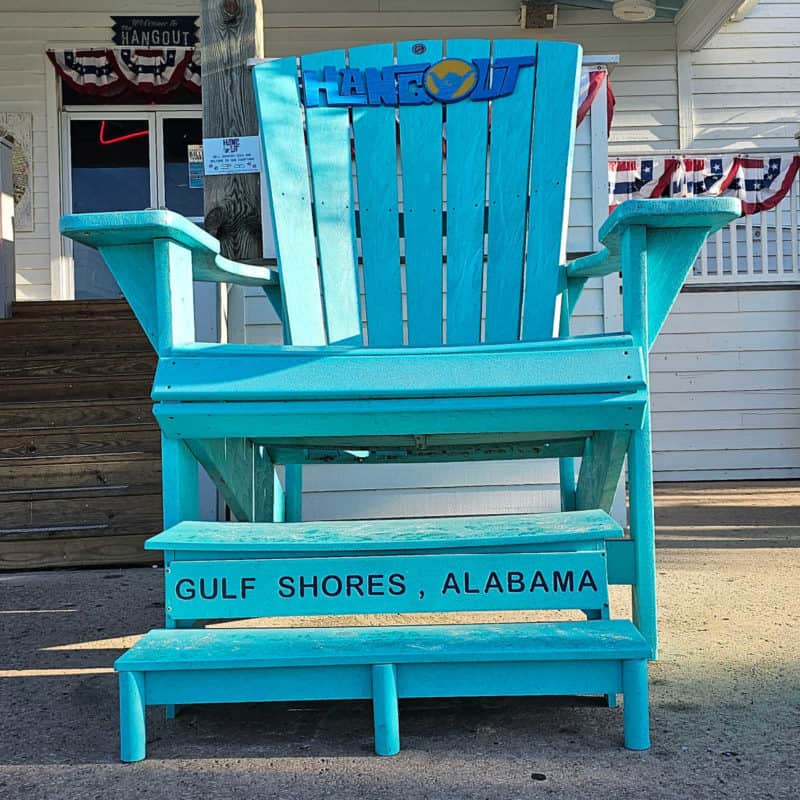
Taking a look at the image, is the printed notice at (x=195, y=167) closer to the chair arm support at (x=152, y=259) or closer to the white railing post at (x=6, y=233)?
the white railing post at (x=6, y=233)

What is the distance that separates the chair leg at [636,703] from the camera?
4.96 ft

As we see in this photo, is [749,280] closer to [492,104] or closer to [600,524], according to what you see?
[492,104]

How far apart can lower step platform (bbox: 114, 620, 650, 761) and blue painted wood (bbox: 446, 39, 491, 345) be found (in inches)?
49.0

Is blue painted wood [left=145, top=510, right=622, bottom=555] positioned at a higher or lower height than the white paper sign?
lower

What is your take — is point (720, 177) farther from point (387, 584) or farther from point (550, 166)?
point (387, 584)

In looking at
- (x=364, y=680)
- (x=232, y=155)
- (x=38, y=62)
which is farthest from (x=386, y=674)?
(x=38, y=62)

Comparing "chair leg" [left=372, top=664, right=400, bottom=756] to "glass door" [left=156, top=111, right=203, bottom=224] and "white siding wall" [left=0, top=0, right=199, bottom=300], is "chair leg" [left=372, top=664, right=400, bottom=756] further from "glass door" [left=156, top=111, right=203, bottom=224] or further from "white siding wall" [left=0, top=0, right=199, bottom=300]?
"glass door" [left=156, top=111, right=203, bottom=224]

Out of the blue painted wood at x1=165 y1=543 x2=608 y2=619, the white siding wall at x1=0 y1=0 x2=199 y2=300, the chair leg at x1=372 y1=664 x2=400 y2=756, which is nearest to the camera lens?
the chair leg at x1=372 y1=664 x2=400 y2=756

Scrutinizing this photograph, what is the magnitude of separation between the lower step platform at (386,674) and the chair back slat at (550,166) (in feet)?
3.82

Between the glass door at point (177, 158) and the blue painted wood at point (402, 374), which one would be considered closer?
the blue painted wood at point (402, 374)

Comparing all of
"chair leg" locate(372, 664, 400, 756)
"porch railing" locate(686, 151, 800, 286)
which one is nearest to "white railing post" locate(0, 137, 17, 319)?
"porch railing" locate(686, 151, 800, 286)

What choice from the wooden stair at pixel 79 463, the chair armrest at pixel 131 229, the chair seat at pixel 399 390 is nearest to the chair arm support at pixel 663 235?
the chair seat at pixel 399 390

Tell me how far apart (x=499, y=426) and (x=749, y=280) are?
17.9 ft

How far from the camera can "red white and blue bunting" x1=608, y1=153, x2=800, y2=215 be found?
6.65 meters
